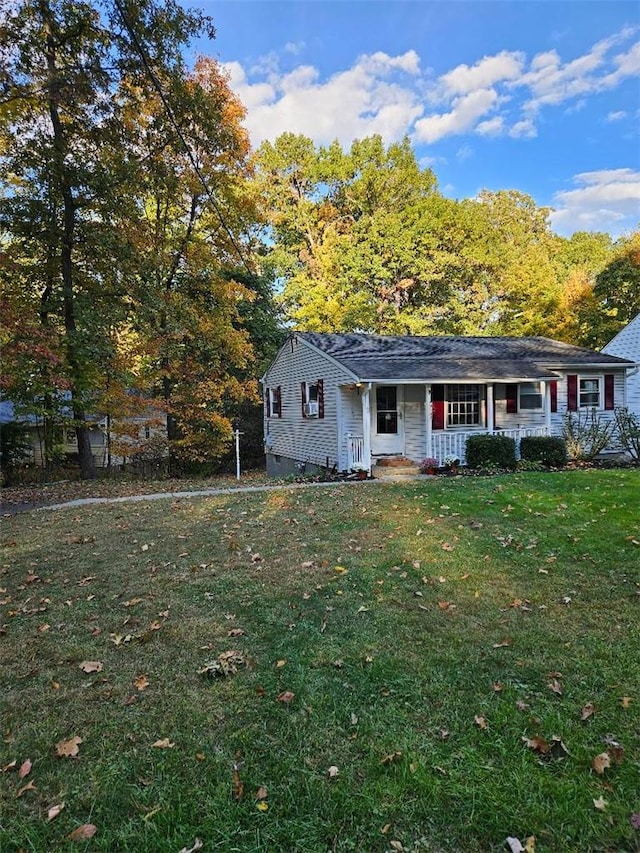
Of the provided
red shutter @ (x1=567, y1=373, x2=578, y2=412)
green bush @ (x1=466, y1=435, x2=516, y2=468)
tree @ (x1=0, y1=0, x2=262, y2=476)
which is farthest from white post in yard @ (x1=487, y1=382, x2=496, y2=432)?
tree @ (x1=0, y1=0, x2=262, y2=476)

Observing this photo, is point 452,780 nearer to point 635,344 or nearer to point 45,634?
point 45,634

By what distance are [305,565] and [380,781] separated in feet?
10.3

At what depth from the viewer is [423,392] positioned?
46.8 ft

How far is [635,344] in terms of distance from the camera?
19.1 meters

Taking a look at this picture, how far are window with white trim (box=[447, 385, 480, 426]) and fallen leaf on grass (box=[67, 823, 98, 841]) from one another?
13.1 m

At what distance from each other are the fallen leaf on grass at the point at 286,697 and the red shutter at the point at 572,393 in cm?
1522

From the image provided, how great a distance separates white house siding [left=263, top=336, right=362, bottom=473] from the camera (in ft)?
46.3

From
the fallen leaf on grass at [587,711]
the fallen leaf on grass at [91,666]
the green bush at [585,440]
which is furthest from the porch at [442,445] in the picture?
the fallen leaf on grass at [587,711]

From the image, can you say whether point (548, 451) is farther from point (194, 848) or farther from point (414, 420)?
point (194, 848)

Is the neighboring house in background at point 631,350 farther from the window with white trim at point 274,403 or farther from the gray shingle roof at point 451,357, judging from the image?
the window with white trim at point 274,403

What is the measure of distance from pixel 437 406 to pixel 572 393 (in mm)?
5144

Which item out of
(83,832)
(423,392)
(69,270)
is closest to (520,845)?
(83,832)

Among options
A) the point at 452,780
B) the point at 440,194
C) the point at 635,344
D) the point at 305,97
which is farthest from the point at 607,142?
the point at 452,780

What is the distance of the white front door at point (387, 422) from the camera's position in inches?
552
